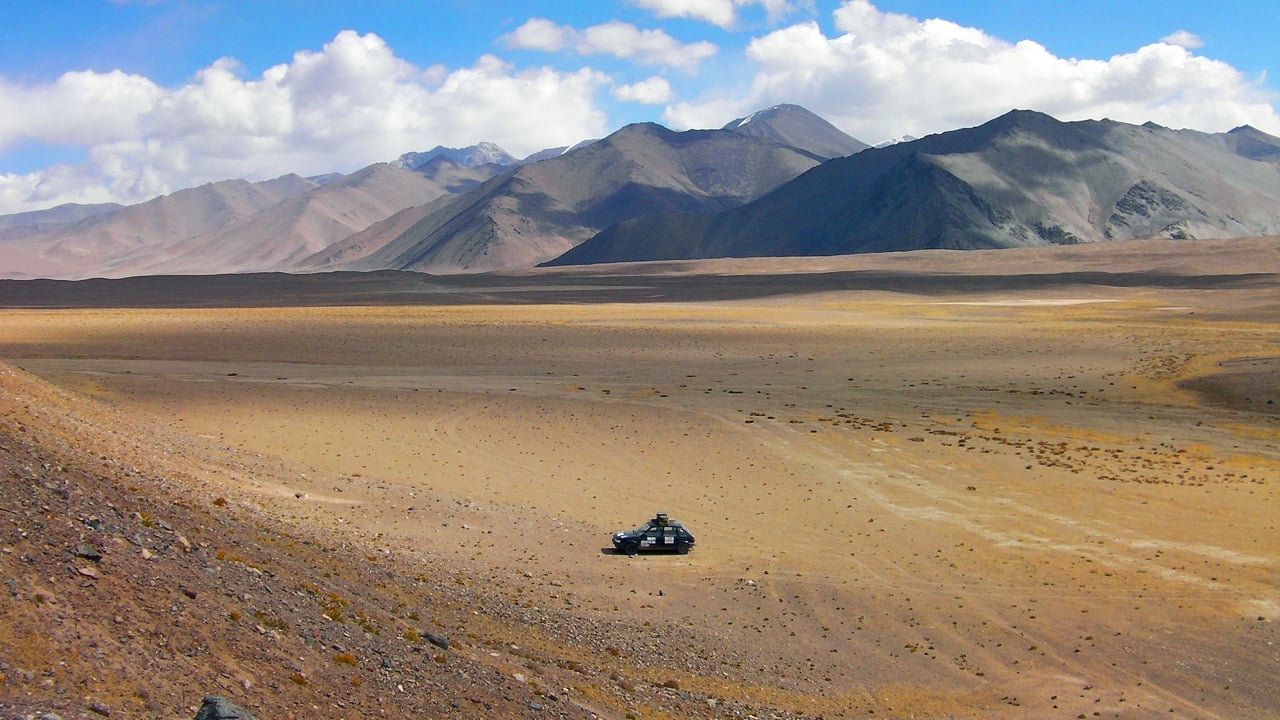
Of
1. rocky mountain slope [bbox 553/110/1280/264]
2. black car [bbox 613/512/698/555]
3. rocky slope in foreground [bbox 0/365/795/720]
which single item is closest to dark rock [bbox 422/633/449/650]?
rocky slope in foreground [bbox 0/365/795/720]

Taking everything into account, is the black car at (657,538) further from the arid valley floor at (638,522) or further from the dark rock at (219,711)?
the dark rock at (219,711)

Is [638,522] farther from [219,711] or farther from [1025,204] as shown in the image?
[1025,204]

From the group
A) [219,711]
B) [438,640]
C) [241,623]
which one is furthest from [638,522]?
[219,711]

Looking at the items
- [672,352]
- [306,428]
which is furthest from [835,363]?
[306,428]

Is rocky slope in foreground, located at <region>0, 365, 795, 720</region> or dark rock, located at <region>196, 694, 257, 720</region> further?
rocky slope in foreground, located at <region>0, 365, 795, 720</region>

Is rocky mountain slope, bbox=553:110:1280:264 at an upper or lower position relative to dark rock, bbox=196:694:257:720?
upper

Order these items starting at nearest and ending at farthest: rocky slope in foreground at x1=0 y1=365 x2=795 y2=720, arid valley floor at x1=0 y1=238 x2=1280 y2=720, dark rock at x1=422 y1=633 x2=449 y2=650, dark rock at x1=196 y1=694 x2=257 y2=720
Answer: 1. dark rock at x1=196 y1=694 x2=257 y2=720
2. rocky slope in foreground at x1=0 y1=365 x2=795 y2=720
3. arid valley floor at x1=0 y1=238 x2=1280 y2=720
4. dark rock at x1=422 y1=633 x2=449 y2=650

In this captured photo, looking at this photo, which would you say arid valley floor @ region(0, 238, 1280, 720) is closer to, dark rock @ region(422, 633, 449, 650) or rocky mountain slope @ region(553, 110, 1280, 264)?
dark rock @ region(422, 633, 449, 650)

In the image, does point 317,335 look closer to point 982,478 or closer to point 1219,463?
point 982,478
